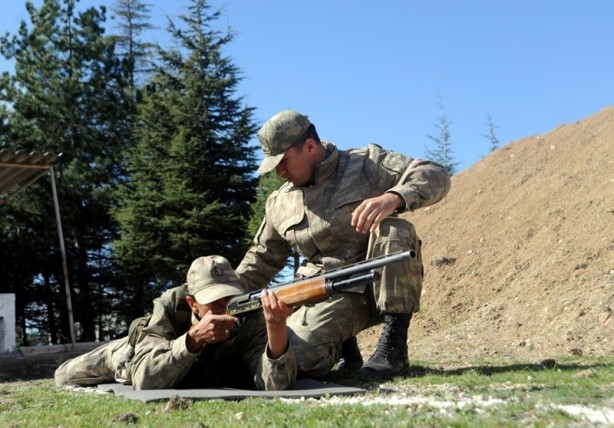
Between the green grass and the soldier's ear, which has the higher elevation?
the soldier's ear

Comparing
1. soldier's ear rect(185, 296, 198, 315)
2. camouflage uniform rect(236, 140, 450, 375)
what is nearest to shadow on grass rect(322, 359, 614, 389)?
camouflage uniform rect(236, 140, 450, 375)

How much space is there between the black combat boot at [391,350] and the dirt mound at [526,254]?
1.71 metres

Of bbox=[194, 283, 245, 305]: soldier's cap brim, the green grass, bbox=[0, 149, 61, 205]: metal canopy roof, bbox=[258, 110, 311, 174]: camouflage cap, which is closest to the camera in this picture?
the green grass

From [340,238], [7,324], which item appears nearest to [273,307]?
[340,238]

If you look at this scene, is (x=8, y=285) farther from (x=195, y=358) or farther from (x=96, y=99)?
(x=195, y=358)

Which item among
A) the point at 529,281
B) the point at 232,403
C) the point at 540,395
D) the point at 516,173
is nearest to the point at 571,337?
the point at 529,281

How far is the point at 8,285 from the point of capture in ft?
75.0

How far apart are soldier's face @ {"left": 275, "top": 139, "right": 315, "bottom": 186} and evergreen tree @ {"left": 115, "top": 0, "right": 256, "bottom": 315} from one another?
1484 centimetres

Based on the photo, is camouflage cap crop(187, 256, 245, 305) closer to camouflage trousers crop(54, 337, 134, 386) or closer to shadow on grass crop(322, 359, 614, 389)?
shadow on grass crop(322, 359, 614, 389)

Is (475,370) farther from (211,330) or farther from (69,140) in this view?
(69,140)

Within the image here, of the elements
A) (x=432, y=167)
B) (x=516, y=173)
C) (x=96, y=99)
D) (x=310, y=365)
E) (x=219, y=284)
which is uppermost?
(x=96, y=99)

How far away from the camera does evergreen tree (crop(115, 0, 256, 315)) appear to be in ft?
66.0

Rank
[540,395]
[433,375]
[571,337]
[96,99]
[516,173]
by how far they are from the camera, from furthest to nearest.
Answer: [96,99] → [516,173] → [571,337] → [433,375] → [540,395]

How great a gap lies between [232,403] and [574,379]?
175 centimetres
